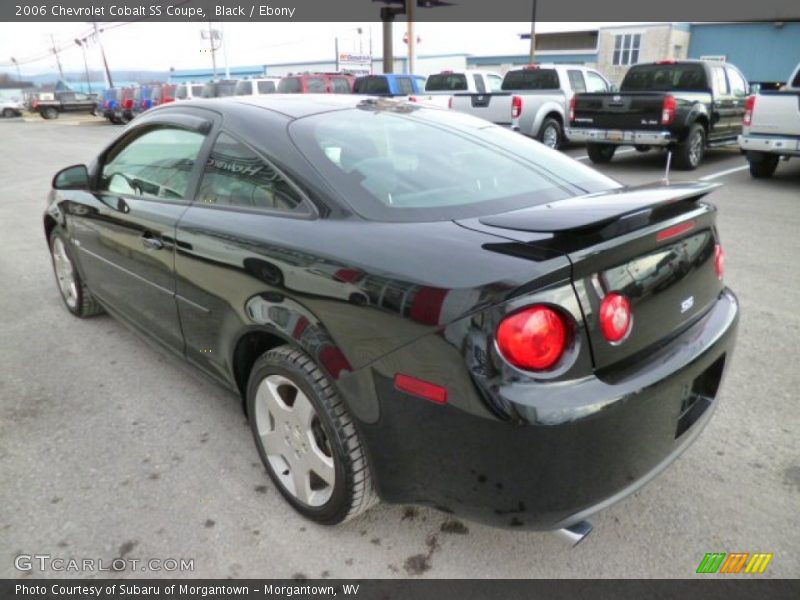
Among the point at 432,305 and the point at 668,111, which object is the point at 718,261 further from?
the point at 668,111

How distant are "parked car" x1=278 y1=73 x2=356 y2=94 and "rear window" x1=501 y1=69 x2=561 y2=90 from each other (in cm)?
636

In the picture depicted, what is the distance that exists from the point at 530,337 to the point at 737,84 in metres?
12.7

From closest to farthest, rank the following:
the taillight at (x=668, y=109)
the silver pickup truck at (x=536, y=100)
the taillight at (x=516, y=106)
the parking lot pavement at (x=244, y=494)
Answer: the parking lot pavement at (x=244, y=494) → the taillight at (x=668, y=109) → the taillight at (x=516, y=106) → the silver pickup truck at (x=536, y=100)

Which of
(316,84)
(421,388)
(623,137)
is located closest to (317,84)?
(316,84)

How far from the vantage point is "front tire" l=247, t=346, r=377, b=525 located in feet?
6.68

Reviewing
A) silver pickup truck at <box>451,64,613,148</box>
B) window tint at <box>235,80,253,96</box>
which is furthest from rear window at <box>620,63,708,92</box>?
window tint at <box>235,80,253,96</box>

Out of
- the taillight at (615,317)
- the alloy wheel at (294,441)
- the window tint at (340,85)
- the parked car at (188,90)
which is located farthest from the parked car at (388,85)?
the taillight at (615,317)

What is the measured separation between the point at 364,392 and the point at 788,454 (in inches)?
78.1

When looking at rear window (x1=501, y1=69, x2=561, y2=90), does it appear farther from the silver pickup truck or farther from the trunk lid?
the trunk lid

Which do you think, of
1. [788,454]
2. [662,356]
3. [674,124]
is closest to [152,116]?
[662,356]

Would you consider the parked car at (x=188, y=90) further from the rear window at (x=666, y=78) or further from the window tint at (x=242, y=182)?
the window tint at (x=242, y=182)

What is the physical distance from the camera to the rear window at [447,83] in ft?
51.0

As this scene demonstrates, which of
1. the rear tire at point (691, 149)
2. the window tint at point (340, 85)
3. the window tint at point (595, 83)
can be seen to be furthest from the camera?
the window tint at point (340, 85)

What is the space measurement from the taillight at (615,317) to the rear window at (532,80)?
12638 mm
